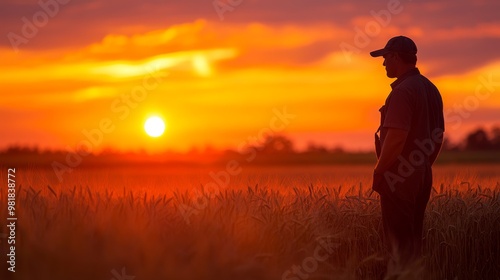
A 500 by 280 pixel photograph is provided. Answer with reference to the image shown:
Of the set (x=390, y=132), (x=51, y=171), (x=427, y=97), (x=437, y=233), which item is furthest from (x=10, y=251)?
(x=437, y=233)

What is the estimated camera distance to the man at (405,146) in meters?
6.75

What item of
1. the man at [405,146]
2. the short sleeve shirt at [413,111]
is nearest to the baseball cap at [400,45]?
the man at [405,146]

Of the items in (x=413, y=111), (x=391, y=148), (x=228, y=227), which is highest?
(x=413, y=111)

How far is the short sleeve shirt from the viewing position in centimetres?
678

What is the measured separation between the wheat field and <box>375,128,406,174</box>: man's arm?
854 millimetres

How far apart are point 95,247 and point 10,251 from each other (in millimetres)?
591

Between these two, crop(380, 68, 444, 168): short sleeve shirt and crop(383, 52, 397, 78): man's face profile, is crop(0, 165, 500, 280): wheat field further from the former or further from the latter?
crop(383, 52, 397, 78): man's face profile

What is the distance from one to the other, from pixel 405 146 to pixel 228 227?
94.7 inches

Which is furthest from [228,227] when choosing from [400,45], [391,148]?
[400,45]

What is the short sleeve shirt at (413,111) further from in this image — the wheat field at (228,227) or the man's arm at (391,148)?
the wheat field at (228,227)

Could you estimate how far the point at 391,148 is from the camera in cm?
670

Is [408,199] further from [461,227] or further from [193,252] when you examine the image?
[193,252]

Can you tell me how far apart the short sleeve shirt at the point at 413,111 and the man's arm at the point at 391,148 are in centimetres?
6

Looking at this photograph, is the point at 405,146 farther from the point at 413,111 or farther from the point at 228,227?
the point at 228,227
